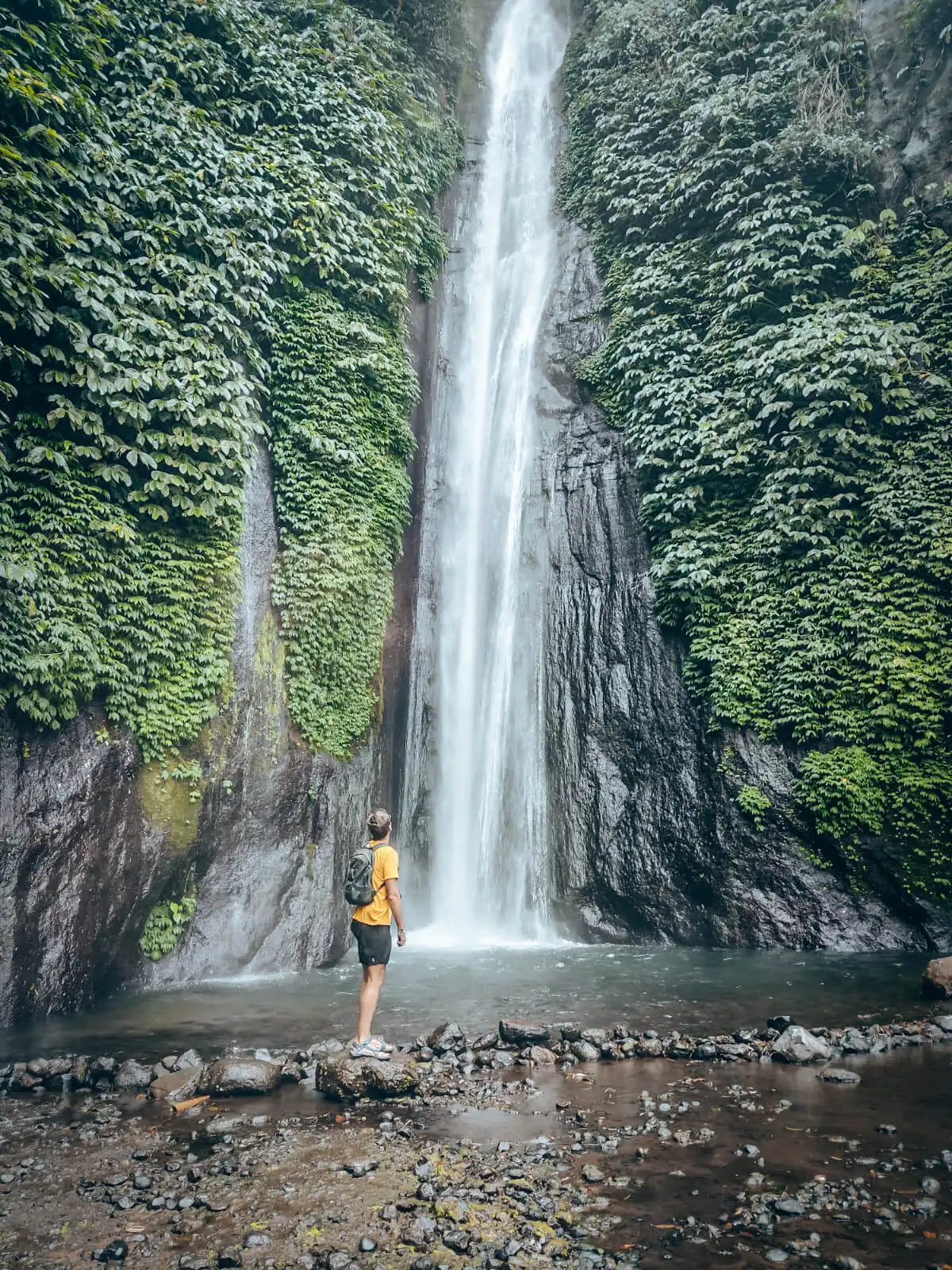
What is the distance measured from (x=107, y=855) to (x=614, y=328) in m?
13.4

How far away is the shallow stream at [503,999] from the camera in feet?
22.9

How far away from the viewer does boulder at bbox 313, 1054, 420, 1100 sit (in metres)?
5.16

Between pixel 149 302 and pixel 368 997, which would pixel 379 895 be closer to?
pixel 368 997

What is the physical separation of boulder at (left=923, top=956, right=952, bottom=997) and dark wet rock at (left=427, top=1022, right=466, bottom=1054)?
505cm

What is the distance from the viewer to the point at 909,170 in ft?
42.4

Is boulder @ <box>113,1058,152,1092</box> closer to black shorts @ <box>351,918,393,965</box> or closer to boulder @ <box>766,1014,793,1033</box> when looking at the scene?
black shorts @ <box>351,918,393,965</box>

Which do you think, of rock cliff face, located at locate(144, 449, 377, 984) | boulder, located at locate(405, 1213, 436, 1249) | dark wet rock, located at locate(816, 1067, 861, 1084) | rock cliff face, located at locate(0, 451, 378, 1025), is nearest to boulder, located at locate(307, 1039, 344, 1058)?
boulder, located at locate(405, 1213, 436, 1249)

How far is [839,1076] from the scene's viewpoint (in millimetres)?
5355

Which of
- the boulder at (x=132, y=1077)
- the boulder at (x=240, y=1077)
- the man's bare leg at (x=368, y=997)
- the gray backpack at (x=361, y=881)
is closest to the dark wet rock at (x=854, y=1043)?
the man's bare leg at (x=368, y=997)

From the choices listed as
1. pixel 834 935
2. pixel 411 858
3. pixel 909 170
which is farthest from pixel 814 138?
pixel 411 858

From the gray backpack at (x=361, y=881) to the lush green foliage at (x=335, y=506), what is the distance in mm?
5867

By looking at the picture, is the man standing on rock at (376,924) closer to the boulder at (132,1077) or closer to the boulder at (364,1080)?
the boulder at (364,1080)

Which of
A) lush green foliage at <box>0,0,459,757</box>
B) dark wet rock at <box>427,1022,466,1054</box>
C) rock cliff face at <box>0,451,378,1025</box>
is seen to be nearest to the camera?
dark wet rock at <box>427,1022,466,1054</box>

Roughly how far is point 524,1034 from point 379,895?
6.37ft
